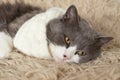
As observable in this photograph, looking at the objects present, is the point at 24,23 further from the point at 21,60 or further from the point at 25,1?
the point at 25,1

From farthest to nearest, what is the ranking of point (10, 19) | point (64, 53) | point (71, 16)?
point (10, 19) < point (71, 16) < point (64, 53)

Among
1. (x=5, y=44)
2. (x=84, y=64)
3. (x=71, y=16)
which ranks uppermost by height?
(x=71, y=16)

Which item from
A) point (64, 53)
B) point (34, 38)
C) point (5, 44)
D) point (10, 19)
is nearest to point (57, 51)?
point (64, 53)

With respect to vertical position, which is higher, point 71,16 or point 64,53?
point 71,16

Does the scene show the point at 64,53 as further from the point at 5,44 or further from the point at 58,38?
the point at 5,44

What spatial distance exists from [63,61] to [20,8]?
49cm

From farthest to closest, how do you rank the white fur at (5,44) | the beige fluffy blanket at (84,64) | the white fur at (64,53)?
1. the white fur at (5,44)
2. the white fur at (64,53)
3. the beige fluffy blanket at (84,64)

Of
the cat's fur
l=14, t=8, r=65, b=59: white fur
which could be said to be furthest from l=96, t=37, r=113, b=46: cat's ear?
the cat's fur

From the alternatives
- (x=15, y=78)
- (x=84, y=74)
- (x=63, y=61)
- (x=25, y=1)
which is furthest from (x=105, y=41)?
(x=25, y=1)

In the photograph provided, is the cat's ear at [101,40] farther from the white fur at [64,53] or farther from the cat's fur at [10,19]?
the cat's fur at [10,19]

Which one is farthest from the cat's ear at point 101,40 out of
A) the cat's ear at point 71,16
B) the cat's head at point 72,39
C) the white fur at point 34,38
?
the white fur at point 34,38

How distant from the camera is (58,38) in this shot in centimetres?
142

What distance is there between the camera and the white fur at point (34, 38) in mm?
1484

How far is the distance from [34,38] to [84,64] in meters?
0.28
